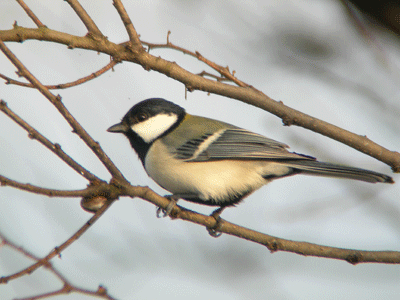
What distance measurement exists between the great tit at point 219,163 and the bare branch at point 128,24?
992mm

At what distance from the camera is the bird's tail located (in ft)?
7.69

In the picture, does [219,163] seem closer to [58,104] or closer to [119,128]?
[119,128]

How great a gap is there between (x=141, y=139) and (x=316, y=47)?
1.62m

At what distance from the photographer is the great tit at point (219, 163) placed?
266 centimetres

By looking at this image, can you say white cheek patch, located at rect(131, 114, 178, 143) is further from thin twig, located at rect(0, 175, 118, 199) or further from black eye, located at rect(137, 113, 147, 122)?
thin twig, located at rect(0, 175, 118, 199)

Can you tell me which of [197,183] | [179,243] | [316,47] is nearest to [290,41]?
[316,47]

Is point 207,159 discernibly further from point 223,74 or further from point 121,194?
point 121,194

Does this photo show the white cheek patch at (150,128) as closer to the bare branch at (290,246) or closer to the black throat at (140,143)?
the black throat at (140,143)

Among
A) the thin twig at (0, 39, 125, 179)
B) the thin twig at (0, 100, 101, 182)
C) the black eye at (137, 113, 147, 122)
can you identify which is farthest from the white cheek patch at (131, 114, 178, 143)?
the thin twig at (0, 100, 101, 182)

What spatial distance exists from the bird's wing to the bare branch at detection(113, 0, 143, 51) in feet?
3.33

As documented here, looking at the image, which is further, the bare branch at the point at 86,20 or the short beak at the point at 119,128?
A: the short beak at the point at 119,128

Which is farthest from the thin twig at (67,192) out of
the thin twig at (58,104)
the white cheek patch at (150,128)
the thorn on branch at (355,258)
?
the white cheek patch at (150,128)

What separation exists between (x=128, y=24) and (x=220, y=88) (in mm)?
540

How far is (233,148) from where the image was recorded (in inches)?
113
